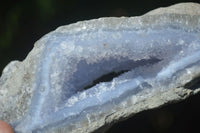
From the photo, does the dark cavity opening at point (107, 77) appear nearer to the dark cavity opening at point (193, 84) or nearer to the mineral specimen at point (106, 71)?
the mineral specimen at point (106, 71)

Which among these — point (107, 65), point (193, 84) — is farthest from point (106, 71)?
point (193, 84)

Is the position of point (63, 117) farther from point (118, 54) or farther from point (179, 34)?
point (179, 34)

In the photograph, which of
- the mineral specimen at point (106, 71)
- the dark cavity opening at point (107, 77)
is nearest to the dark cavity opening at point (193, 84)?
A: the mineral specimen at point (106, 71)

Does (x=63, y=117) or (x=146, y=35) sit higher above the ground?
(x=146, y=35)

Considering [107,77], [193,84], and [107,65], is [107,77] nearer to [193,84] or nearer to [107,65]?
[107,65]

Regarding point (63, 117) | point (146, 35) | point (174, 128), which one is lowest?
point (174, 128)

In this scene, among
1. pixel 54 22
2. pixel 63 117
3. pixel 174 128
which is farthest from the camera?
pixel 54 22

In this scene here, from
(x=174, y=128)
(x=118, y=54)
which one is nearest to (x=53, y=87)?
(x=118, y=54)
